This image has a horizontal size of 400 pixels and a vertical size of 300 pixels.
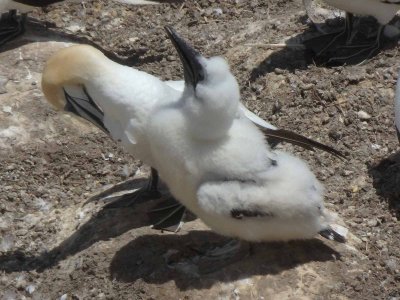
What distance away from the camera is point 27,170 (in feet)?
20.5

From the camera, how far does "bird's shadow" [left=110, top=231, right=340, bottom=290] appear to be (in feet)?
15.7

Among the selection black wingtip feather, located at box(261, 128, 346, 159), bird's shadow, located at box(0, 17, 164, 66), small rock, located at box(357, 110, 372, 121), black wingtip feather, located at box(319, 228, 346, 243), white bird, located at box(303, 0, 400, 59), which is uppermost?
black wingtip feather, located at box(261, 128, 346, 159)

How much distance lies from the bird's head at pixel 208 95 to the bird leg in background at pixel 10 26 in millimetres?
3561

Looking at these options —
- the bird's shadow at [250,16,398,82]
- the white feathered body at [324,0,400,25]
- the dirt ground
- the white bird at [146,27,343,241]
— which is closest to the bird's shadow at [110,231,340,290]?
the dirt ground

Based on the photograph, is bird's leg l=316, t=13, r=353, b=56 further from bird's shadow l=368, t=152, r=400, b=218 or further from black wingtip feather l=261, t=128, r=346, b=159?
black wingtip feather l=261, t=128, r=346, b=159

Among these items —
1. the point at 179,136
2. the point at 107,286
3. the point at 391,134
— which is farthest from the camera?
the point at 391,134

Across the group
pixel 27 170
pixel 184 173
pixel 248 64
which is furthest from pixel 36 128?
pixel 184 173

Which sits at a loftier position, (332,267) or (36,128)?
(332,267)

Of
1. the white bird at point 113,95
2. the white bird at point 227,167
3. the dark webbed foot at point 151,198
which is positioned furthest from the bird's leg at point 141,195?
the white bird at point 227,167

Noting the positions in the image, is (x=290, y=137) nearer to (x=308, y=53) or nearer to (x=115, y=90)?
(x=115, y=90)

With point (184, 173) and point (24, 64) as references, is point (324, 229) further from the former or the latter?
point (24, 64)

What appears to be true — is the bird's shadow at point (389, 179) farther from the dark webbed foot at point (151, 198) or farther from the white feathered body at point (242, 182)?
the dark webbed foot at point (151, 198)

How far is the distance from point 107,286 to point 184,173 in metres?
0.77

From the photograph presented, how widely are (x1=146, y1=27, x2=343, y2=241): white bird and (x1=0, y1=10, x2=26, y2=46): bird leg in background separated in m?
3.48
